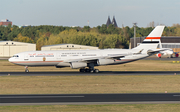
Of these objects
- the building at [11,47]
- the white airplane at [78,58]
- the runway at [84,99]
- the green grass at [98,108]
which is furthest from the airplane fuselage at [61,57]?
the building at [11,47]

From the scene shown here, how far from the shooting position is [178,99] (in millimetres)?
21453

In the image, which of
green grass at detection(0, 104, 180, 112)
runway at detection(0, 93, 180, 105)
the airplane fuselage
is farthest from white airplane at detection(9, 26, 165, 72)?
green grass at detection(0, 104, 180, 112)

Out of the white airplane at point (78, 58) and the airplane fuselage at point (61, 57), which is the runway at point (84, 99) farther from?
the airplane fuselage at point (61, 57)

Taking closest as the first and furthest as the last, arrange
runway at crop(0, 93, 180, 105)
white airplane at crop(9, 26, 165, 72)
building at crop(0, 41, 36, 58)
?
runway at crop(0, 93, 180, 105)
white airplane at crop(9, 26, 165, 72)
building at crop(0, 41, 36, 58)

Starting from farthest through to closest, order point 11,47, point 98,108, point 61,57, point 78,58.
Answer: point 11,47
point 78,58
point 61,57
point 98,108

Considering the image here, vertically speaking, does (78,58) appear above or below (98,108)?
above

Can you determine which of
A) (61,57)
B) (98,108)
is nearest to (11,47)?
(61,57)

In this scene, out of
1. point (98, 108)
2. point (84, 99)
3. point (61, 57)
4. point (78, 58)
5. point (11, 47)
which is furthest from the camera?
point (11, 47)

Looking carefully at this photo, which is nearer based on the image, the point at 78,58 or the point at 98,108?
the point at 98,108

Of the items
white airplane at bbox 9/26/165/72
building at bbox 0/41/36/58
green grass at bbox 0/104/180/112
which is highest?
building at bbox 0/41/36/58

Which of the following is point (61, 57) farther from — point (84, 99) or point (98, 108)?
point (98, 108)

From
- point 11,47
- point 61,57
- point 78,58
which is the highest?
point 11,47

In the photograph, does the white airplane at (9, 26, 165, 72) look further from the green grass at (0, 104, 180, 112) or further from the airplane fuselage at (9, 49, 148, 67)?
the green grass at (0, 104, 180, 112)

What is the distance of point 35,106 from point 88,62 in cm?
2717
